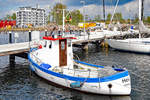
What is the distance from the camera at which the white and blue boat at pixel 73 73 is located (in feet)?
48.7

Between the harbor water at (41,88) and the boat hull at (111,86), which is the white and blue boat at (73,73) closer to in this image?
the boat hull at (111,86)

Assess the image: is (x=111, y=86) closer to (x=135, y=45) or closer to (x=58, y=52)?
(x=58, y=52)

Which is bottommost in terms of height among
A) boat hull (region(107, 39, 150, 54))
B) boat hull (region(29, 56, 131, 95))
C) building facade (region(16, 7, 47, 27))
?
boat hull (region(29, 56, 131, 95))

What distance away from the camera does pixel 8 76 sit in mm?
22547

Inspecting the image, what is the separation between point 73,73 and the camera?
18.0 m

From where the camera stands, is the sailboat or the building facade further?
the building facade

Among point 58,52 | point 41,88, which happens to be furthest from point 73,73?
point 41,88

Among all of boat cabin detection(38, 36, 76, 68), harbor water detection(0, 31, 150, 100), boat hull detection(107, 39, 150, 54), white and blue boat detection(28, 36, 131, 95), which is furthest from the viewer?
boat hull detection(107, 39, 150, 54)

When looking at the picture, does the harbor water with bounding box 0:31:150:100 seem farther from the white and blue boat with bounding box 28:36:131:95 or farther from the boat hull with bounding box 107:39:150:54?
the boat hull with bounding box 107:39:150:54

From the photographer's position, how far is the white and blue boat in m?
14.8

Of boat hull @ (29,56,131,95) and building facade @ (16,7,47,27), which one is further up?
building facade @ (16,7,47,27)

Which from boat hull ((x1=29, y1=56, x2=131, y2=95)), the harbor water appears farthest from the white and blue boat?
the harbor water

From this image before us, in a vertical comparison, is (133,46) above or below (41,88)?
above

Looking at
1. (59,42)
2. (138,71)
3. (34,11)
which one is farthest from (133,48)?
(34,11)
